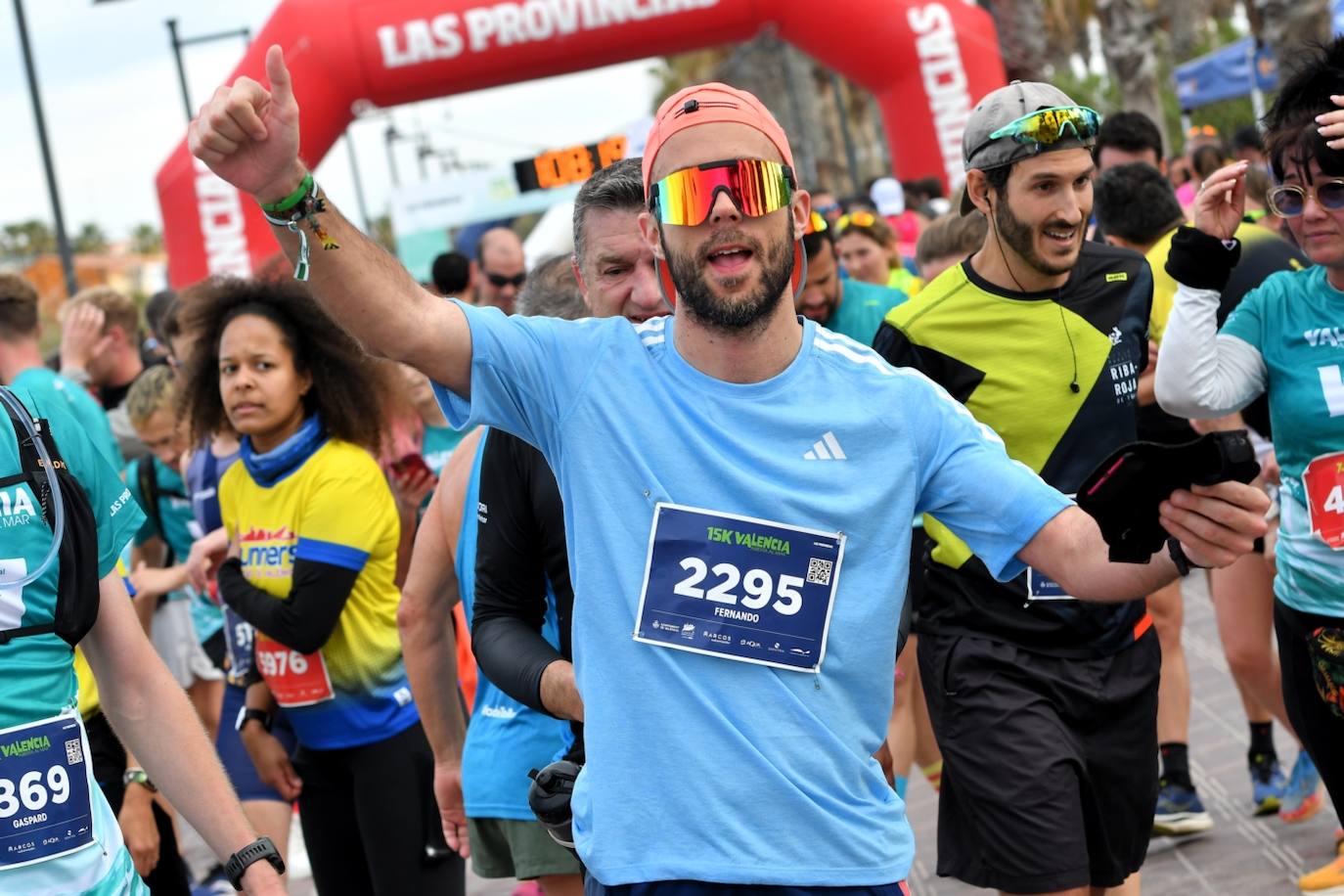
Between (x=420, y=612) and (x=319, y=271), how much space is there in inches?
74.2

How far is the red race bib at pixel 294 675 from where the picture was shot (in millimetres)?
4824

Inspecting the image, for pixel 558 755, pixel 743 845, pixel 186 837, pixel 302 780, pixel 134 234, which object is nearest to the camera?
pixel 743 845

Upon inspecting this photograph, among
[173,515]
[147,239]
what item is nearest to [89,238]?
[147,239]

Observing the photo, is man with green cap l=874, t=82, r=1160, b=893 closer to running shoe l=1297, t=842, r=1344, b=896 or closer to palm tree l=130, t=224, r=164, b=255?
running shoe l=1297, t=842, r=1344, b=896

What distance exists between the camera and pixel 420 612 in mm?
4125

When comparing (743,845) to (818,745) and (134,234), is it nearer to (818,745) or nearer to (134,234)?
(818,745)

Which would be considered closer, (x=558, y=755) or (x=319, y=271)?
(x=319, y=271)

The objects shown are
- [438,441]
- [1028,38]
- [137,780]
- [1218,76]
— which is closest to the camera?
[137,780]

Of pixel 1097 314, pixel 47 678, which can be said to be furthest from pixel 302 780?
pixel 1097 314

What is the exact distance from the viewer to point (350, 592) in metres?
4.85

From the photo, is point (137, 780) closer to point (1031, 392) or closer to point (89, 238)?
point (1031, 392)

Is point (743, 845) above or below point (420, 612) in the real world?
below

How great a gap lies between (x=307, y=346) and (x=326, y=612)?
972mm

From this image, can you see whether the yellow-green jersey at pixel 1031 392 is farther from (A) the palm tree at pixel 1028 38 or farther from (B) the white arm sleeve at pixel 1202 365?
(A) the palm tree at pixel 1028 38
